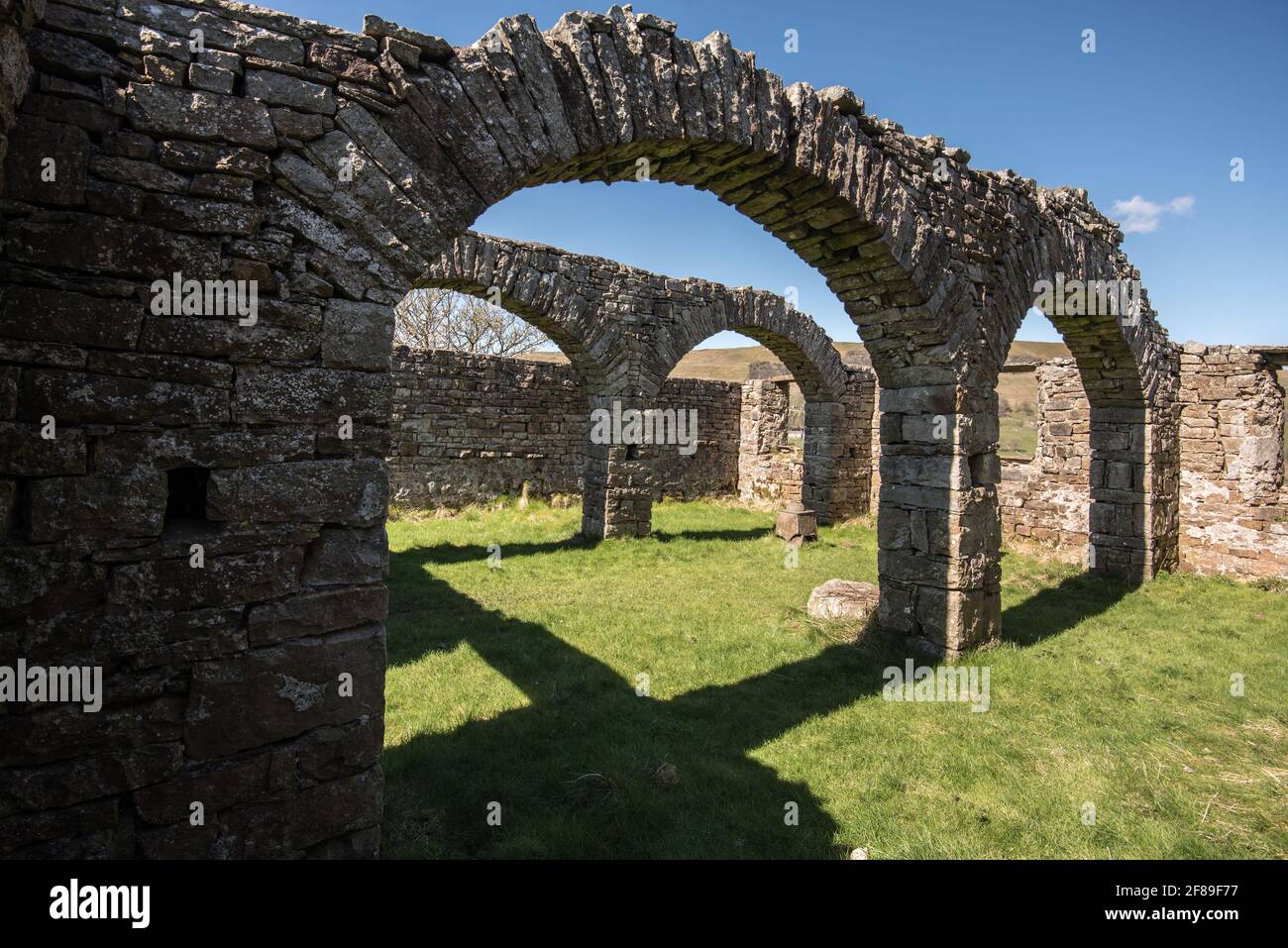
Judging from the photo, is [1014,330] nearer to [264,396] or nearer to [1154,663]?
[1154,663]

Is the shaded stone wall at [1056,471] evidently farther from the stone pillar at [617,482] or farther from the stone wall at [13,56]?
the stone wall at [13,56]

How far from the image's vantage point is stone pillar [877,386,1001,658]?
6195 millimetres

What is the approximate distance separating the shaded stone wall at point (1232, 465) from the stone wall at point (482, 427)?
959 centimetres

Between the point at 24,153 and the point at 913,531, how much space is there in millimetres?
6634

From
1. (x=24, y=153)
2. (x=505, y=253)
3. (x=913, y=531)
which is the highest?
(x=505, y=253)

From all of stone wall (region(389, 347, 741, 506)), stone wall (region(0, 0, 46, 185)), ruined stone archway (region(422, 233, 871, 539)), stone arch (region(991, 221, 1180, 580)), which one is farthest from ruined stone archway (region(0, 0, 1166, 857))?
stone wall (region(389, 347, 741, 506))

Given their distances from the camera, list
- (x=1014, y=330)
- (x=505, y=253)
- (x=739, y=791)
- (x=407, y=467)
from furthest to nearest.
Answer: (x=407, y=467) → (x=505, y=253) → (x=1014, y=330) → (x=739, y=791)

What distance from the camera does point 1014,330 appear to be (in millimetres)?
6988

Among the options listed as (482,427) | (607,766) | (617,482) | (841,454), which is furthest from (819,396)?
(607,766)

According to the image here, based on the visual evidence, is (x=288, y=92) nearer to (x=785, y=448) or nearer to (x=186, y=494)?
(x=186, y=494)

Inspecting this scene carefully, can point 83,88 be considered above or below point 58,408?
above
